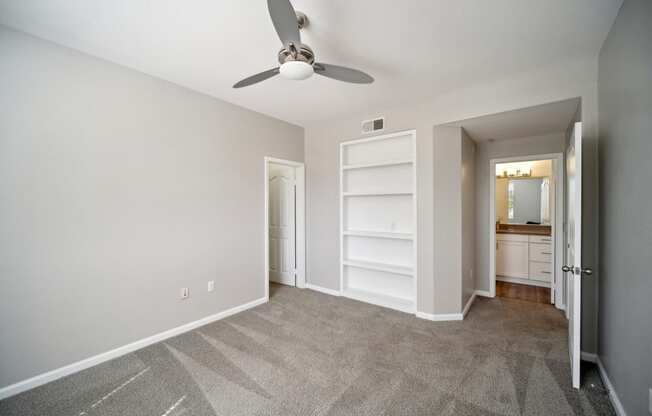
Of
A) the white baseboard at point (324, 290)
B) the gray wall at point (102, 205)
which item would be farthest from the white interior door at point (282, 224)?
the gray wall at point (102, 205)

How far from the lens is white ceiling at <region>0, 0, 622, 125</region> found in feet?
5.66

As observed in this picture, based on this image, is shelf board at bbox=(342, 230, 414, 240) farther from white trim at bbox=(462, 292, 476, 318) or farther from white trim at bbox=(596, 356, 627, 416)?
white trim at bbox=(596, 356, 627, 416)

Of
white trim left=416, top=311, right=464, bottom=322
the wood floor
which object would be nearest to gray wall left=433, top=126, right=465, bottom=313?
white trim left=416, top=311, right=464, bottom=322

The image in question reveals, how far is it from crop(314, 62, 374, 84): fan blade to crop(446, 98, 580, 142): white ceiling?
1.53m

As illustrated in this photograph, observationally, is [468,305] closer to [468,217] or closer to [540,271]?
[468,217]

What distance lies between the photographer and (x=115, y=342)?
2.39 m

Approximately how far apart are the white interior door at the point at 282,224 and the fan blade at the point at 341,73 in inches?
97.6

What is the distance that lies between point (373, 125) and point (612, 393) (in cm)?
318

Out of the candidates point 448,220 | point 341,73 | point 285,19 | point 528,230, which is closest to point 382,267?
point 448,220

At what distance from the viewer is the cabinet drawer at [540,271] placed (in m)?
4.39

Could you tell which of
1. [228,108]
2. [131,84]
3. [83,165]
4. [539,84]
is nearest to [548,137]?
[539,84]

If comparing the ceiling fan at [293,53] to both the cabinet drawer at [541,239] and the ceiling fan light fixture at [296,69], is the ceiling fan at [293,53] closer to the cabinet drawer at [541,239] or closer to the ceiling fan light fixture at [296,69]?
the ceiling fan light fixture at [296,69]

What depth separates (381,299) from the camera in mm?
3633

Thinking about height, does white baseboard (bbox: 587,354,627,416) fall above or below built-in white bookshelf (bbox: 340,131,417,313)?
below
